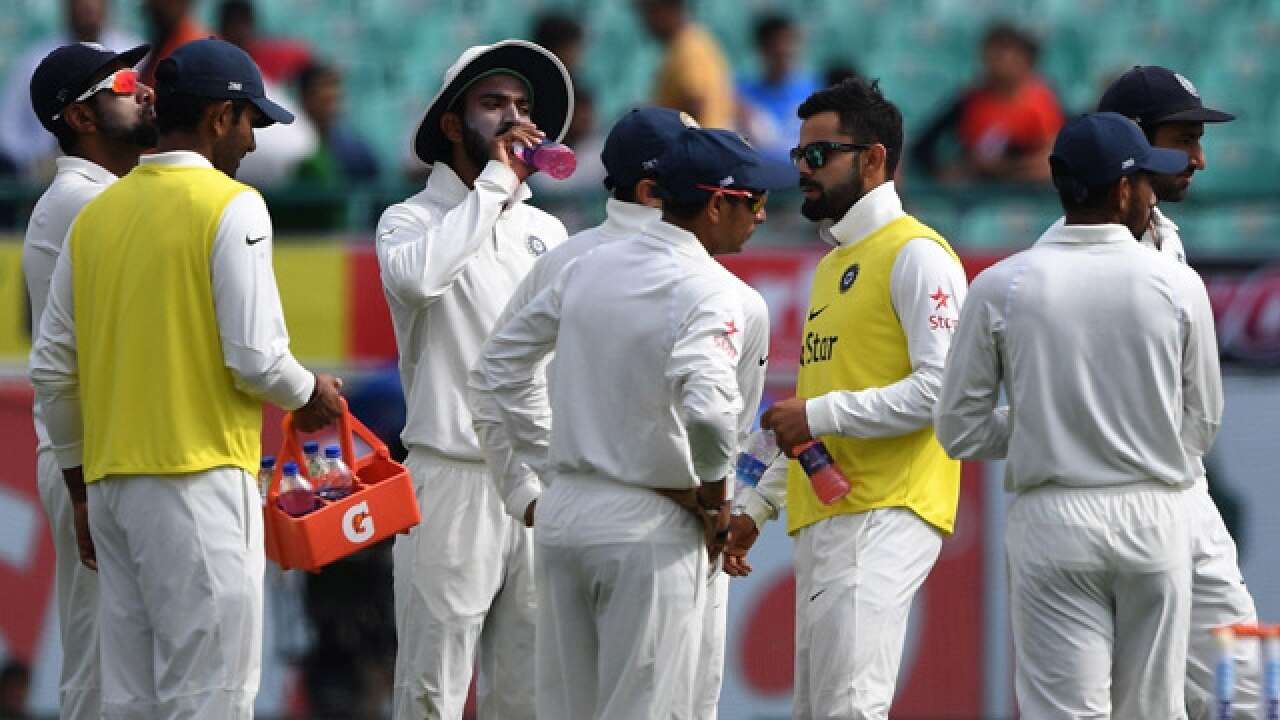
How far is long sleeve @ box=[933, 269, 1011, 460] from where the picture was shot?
6.36 m

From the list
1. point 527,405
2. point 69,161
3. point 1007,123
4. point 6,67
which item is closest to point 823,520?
point 527,405

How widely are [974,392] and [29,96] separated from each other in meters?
6.50

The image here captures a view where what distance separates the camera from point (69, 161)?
7480mm

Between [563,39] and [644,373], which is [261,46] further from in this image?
[644,373]

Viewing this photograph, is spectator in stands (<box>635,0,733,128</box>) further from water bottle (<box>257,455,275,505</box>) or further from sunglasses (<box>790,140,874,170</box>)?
water bottle (<box>257,455,275,505</box>)

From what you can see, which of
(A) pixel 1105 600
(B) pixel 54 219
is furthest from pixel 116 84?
(A) pixel 1105 600

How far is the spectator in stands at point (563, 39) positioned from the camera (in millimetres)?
12039

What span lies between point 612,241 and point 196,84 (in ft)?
3.92

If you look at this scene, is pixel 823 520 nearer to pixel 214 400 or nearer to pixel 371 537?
pixel 371 537

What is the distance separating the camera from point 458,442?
729 cm

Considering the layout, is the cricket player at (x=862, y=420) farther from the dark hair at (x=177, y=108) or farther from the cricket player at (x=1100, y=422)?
the dark hair at (x=177, y=108)

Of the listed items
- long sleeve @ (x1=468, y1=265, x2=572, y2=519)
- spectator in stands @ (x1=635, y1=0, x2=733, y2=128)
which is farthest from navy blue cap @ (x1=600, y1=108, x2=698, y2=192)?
spectator in stands @ (x1=635, y1=0, x2=733, y2=128)

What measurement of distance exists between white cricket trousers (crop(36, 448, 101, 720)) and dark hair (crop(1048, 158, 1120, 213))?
3.10 m

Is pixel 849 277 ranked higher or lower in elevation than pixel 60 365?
higher
